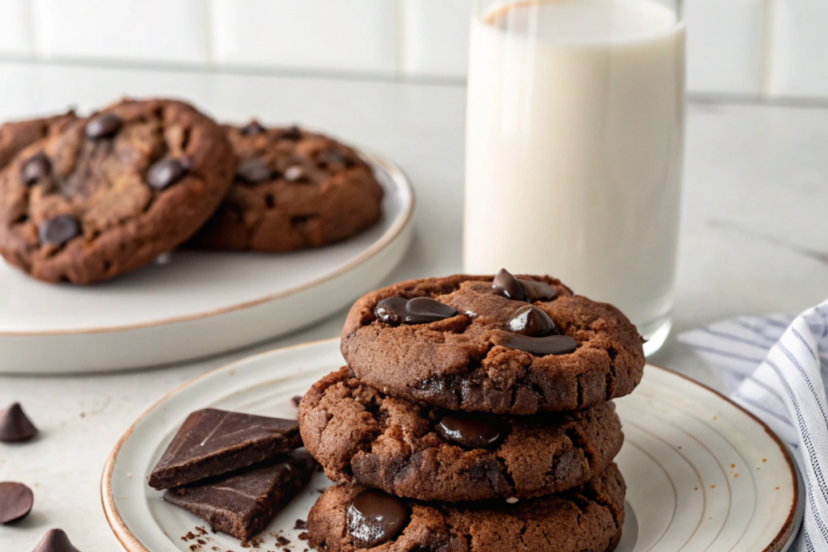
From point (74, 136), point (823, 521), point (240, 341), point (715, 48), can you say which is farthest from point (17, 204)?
point (715, 48)

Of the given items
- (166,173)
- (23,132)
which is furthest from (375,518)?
(23,132)

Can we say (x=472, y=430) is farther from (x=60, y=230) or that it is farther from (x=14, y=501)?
(x=60, y=230)

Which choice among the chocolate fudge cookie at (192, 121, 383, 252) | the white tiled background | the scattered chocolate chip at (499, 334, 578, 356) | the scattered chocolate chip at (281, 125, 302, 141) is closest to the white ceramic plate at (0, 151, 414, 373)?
the chocolate fudge cookie at (192, 121, 383, 252)

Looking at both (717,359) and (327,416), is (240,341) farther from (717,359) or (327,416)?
(717,359)

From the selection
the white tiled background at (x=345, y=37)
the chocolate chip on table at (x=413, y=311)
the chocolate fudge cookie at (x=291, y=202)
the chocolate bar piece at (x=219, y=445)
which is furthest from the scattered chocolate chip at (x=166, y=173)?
the white tiled background at (x=345, y=37)

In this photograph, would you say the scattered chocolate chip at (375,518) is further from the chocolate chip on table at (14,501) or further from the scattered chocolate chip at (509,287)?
the chocolate chip on table at (14,501)

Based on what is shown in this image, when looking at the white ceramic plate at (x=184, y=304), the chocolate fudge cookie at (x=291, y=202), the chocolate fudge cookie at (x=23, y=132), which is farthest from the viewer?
the chocolate fudge cookie at (x=23, y=132)
